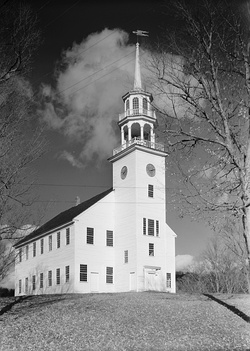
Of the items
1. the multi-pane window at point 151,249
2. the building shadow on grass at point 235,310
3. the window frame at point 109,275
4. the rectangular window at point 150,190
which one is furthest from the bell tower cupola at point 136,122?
the building shadow on grass at point 235,310

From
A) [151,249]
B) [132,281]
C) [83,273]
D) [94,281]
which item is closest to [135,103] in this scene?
[151,249]

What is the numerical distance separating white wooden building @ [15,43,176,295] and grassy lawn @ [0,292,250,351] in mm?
15327

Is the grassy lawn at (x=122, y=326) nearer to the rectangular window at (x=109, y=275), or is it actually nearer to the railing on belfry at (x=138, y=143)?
the rectangular window at (x=109, y=275)

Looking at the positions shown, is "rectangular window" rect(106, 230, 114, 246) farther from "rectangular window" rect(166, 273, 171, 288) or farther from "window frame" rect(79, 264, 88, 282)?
"rectangular window" rect(166, 273, 171, 288)

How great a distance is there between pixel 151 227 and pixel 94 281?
624 centimetres

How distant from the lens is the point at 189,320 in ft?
63.0

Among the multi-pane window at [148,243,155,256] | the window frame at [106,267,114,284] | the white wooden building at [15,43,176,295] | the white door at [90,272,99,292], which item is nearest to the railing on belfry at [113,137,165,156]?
the white wooden building at [15,43,176,295]

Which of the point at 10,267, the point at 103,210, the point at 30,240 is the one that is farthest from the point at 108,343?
the point at 30,240

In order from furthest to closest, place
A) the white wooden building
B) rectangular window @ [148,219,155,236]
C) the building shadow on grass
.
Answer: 1. rectangular window @ [148,219,155,236]
2. the white wooden building
3. the building shadow on grass

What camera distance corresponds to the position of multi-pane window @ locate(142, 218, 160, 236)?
1545 inches

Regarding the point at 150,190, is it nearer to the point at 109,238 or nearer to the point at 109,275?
the point at 109,238

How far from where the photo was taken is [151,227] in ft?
130

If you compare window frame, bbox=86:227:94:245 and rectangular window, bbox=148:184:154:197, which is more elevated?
rectangular window, bbox=148:184:154:197

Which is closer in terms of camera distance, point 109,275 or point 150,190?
point 109,275
